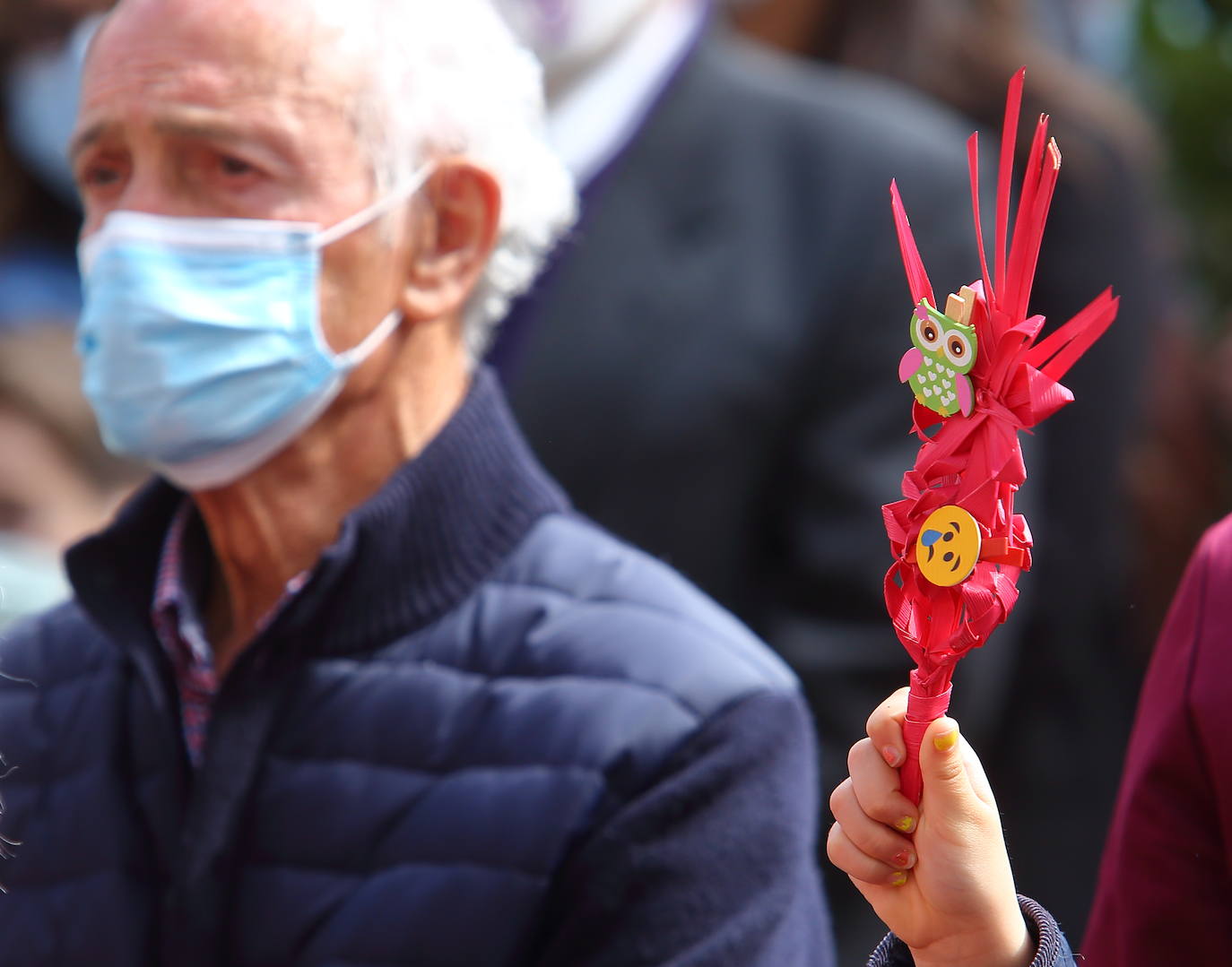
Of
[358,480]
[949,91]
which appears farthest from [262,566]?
[949,91]

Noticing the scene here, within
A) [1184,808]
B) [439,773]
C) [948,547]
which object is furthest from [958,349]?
[439,773]

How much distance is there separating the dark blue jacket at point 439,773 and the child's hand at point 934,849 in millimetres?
512

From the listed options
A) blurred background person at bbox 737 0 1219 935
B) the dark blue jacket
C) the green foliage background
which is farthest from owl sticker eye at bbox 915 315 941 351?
the green foliage background

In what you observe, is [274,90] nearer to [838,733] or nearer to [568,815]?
[568,815]

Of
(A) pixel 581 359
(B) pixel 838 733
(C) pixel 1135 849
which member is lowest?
(B) pixel 838 733

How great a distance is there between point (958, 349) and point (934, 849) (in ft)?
1.32

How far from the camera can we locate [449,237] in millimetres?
2445

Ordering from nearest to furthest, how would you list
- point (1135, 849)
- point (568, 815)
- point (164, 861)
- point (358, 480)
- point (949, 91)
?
point (1135, 849)
point (568, 815)
point (164, 861)
point (358, 480)
point (949, 91)

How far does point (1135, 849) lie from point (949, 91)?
2.63 m

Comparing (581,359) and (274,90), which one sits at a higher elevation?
(274,90)

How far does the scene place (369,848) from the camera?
2.16 meters

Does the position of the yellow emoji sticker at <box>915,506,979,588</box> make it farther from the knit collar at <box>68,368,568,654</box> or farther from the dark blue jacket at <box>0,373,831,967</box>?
the knit collar at <box>68,368,568,654</box>

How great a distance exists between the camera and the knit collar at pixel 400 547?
226 centimetres

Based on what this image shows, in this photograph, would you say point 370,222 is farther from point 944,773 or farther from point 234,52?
point 944,773
